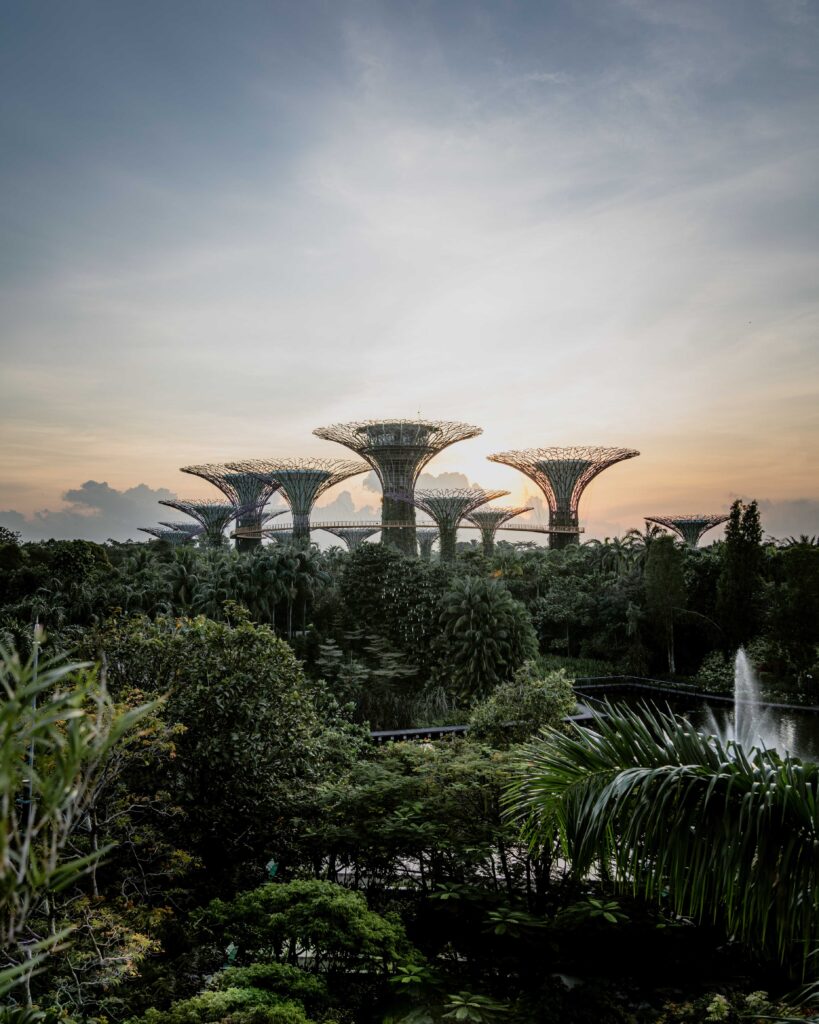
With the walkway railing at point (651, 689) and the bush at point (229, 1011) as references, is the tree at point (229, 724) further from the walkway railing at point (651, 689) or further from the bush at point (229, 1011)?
the walkway railing at point (651, 689)

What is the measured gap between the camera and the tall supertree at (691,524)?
5122 centimetres

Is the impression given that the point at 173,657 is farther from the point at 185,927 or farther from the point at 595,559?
the point at 595,559

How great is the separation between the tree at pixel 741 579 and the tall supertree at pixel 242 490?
26.4 metres

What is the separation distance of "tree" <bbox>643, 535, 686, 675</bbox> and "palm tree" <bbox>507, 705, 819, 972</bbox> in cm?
→ 2345

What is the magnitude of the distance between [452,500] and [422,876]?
1420 inches

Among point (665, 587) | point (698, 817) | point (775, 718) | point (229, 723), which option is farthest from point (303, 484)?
point (698, 817)

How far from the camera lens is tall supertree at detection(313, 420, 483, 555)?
3691 centimetres

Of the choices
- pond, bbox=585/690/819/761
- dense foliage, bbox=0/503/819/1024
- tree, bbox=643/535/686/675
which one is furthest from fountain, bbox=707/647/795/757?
dense foliage, bbox=0/503/819/1024

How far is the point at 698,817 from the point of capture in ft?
9.77

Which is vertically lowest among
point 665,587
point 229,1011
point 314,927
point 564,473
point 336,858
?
point 336,858

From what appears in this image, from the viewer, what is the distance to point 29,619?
23.4 metres

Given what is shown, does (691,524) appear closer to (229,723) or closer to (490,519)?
(490,519)

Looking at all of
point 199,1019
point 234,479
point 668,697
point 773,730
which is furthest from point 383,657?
point 234,479

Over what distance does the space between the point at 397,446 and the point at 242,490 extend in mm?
12420
